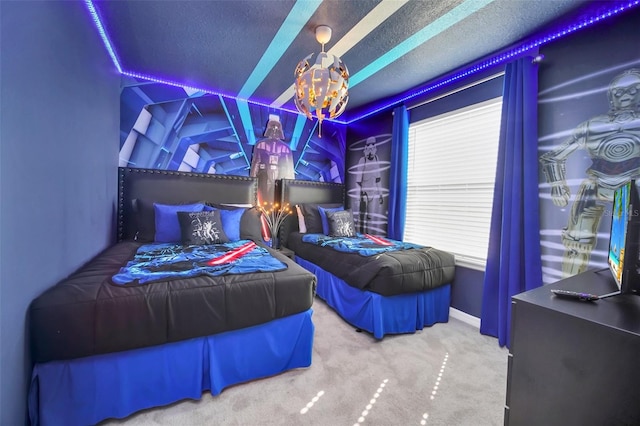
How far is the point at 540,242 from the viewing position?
211 cm

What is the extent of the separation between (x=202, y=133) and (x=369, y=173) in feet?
7.95

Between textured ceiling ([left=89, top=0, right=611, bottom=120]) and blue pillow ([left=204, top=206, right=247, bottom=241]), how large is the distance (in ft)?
5.02

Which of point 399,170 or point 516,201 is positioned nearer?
point 516,201

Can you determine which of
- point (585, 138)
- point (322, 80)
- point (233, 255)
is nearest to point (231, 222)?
point (233, 255)

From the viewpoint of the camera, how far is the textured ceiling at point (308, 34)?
1.83m

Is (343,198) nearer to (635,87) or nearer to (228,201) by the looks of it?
(228,201)

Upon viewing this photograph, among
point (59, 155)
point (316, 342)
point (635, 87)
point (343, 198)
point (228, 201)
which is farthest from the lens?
point (343, 198)

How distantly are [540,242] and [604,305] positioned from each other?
4.65 feet

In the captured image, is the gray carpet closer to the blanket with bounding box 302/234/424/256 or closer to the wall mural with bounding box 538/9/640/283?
the blanket with bounding box 302/234/424/256

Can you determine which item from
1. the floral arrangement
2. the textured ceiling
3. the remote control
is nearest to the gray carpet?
the remote control

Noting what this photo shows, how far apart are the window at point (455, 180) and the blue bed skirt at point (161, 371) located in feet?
6.43

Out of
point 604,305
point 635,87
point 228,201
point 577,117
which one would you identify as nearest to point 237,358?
point 604,305

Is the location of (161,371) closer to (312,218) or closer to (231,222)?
(231,222)

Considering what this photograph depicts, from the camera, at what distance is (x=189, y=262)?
5.85 feet
